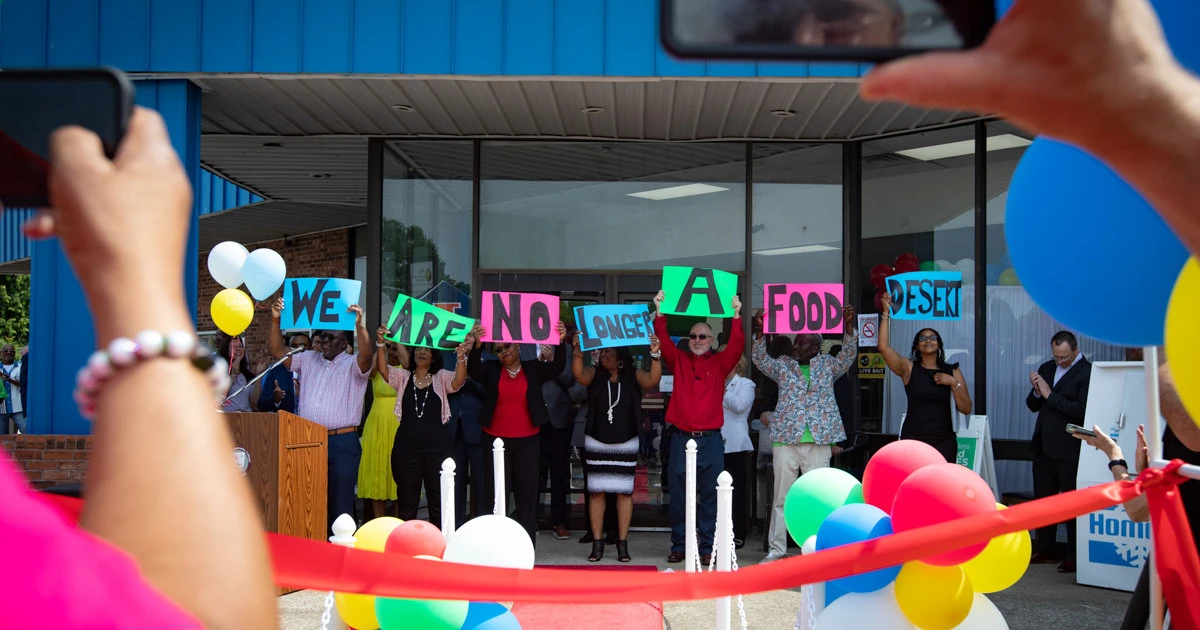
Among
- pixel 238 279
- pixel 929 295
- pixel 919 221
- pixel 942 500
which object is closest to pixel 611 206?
pixel 919 221

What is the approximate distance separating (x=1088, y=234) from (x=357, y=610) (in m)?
Answer: 3.10

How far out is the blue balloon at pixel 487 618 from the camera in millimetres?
3611

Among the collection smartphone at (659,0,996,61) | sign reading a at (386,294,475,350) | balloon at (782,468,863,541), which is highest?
smartphone at (659,0,996,61)

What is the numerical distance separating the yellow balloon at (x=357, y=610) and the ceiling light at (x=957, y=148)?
287 inches

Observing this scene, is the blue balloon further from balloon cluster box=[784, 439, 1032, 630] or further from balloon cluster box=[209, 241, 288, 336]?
balloon cluster box=[209, 241, 288, 336]

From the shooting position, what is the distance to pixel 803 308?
328 inches

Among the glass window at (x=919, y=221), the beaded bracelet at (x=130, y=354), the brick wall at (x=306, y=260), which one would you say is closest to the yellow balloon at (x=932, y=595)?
the beaded bracelet at (x=130, y=354)

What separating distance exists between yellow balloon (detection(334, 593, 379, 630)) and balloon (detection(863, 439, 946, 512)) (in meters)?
2.15

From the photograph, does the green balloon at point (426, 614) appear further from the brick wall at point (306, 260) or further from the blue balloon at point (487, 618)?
the brick wall at point (306, 260)

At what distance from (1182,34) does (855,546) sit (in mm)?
1651

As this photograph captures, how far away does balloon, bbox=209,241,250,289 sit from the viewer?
7.92 meters

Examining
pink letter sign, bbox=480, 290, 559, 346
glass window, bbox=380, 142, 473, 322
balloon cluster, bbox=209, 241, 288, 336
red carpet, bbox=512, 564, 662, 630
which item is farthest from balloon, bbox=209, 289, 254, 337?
red carpet, bbox=512, 564, 662, 630

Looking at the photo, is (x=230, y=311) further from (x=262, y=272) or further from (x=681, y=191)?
(x=681, y=191)

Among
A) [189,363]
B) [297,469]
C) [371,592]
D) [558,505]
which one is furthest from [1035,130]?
[558,505]
